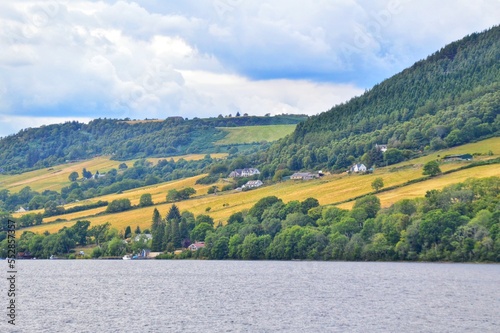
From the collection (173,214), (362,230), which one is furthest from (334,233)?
(173,214)

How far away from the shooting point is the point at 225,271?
133 m

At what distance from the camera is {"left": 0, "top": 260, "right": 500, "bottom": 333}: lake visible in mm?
70812

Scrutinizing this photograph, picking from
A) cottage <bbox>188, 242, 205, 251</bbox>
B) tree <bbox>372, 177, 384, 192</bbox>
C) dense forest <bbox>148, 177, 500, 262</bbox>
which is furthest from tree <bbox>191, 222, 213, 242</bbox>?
tree <bbox>372, 177, 384, 192</bbox>

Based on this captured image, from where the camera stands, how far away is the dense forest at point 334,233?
13438 cm

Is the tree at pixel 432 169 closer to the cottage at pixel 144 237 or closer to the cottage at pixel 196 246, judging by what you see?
the cottage at pixel 196 246

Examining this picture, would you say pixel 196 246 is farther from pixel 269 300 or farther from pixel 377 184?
pixel 269 300

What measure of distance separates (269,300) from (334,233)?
2530 inches

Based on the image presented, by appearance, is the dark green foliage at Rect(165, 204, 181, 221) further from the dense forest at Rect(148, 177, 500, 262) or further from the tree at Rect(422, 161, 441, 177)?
the tree at Rect(422, 161, 441, 177)

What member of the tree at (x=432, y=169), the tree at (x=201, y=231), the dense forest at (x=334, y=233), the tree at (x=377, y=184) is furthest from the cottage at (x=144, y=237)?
the tree at (x=432, y=169)

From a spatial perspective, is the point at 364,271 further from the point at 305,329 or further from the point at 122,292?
the point at 305,329

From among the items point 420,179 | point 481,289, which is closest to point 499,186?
point 420,179

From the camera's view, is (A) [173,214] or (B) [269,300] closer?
(B) [269,300]

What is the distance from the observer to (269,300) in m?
88.2

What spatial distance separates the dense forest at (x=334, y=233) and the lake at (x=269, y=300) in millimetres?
5581
